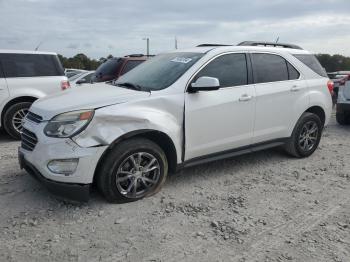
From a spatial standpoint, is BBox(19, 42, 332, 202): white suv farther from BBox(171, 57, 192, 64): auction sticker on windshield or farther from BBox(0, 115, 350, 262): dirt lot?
BBox(0, 115, 350, 262): dirt lot

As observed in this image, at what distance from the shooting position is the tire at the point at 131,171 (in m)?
3.88

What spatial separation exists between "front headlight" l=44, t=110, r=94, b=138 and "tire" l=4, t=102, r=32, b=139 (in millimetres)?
3850

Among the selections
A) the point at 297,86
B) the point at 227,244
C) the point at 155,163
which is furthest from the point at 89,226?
the point at 297,86

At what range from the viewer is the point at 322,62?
147 feet

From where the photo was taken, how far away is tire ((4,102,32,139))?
23.4 ft

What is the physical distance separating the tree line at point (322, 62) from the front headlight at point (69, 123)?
36463 millimetres

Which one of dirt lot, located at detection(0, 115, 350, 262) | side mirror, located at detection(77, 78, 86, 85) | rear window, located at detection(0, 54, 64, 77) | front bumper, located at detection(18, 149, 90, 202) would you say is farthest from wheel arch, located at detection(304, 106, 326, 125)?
side mirror, located at detection(77, 78, 86, 85)

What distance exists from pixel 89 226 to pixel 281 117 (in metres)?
3.11

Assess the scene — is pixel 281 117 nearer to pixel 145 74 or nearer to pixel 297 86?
pixel 297 86

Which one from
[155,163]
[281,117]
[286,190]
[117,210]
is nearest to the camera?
[117,210]

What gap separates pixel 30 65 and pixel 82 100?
409 cm

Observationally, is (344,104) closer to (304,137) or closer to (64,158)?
(304,137)

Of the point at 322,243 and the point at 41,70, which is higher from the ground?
the point at 41,70

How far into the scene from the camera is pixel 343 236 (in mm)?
3438
